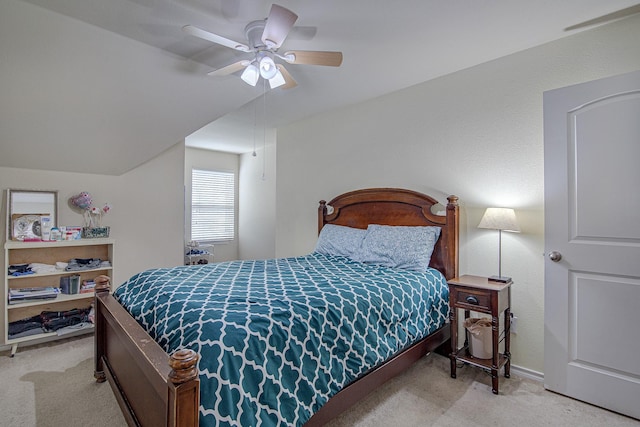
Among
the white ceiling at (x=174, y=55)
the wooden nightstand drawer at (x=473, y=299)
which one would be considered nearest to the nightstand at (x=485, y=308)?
the wooden nightstand drawer at (x=473, y=299)

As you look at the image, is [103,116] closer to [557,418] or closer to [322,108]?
[322,108]

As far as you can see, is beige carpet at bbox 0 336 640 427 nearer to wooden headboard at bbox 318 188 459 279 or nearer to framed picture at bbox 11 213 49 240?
wooden headboard at bbox 318 188 459 279

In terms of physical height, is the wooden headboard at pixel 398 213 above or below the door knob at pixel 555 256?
above

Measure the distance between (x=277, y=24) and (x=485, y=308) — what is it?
2302 millimetres

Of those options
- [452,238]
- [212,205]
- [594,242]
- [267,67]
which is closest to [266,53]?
[267,67]

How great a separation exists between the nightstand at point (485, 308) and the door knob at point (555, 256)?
342 mm

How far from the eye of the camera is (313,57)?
2.16 metres

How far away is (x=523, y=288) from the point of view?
2.52 meters

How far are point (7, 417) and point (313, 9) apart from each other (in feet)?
10.1

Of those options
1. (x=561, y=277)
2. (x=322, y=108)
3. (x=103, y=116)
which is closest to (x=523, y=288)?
(x=561, y=277)

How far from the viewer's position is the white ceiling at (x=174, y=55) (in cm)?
197

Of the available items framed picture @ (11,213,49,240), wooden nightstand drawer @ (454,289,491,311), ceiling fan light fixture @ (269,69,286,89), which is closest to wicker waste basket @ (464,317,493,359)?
wooden nightstand drawer @ (454,289,491,311)

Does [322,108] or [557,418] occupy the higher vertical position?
[322,108]

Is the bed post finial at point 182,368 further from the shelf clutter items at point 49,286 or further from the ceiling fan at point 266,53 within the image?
the shelf clutter items at point 49,286
